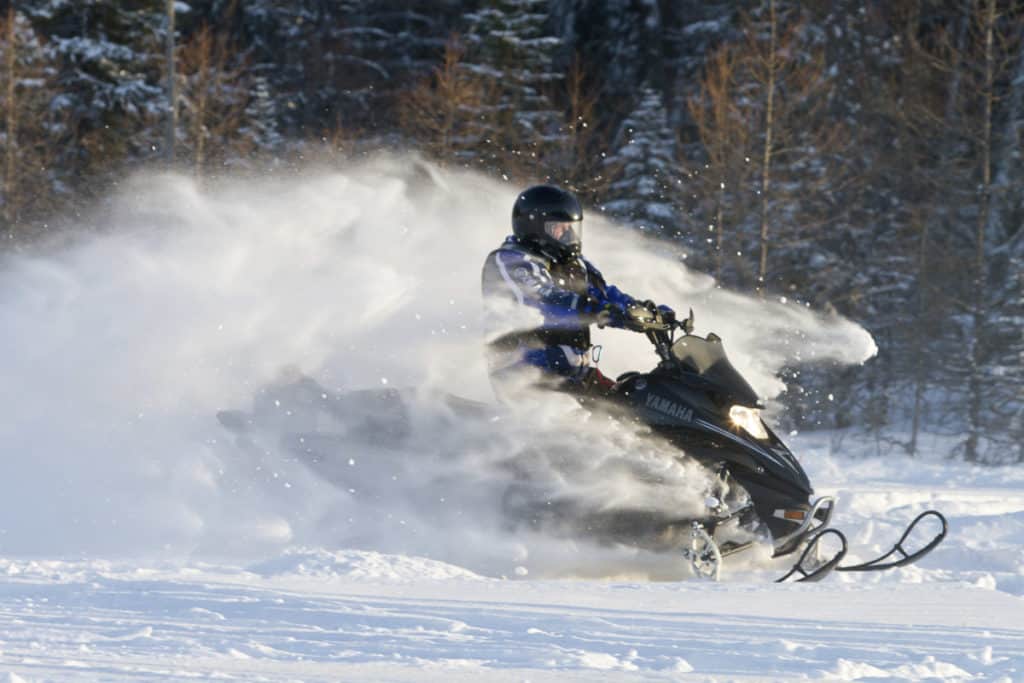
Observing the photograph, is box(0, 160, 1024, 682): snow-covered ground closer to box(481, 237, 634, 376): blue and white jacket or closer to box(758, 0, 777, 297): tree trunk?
box(481, 237, 634, 376): blue and white jacket

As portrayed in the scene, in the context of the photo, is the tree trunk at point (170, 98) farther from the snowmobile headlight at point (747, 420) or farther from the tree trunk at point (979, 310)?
the snowmobile headlight at point (747, 420)

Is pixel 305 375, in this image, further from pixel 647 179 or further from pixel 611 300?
pixel 647 179

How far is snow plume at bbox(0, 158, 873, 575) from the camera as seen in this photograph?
23.7ft

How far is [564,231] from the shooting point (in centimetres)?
757

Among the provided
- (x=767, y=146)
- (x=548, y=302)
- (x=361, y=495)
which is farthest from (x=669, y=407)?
(x=767, y=146)

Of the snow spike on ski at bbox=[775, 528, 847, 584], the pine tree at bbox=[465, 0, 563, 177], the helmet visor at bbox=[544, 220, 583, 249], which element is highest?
the pine tree at bbox=[465, 0, 563, 177]

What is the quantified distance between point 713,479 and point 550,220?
1833mm

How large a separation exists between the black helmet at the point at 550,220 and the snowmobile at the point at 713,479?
2.89 ft

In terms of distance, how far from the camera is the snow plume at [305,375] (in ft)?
23.7

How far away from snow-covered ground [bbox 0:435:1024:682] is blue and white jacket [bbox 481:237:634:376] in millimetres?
1290

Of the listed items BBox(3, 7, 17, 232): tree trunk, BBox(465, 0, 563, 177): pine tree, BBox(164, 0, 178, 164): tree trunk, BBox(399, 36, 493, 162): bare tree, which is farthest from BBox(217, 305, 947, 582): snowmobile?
BBox(3, 7, 17, 232): tree trunk

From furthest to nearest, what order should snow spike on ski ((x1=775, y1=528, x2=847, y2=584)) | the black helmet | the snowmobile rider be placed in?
1. the black helmet
2. the snowmobile rider
3. snow spike on ski ((x1=775, y1=528, x2=847, y2=584))

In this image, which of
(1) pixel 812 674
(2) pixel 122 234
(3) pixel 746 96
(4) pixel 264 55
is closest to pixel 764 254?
(3) pixel 746 96

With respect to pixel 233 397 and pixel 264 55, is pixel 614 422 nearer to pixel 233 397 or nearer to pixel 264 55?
pixel 233 397
